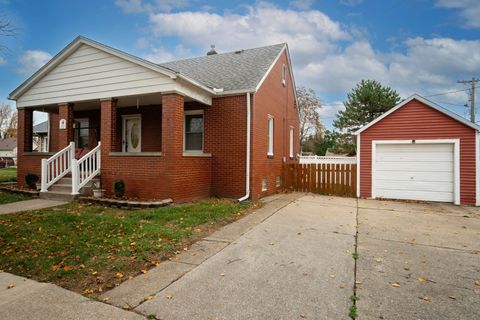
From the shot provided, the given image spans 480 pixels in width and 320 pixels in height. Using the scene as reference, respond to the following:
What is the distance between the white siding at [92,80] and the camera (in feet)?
27.9

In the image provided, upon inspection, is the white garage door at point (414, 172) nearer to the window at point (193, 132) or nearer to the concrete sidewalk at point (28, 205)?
the window at point (193, 132)

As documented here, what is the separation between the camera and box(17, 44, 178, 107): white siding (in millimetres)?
8500

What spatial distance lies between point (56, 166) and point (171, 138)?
485 cm

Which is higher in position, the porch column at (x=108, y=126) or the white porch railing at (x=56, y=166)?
the porch column at (x=108, y=126)

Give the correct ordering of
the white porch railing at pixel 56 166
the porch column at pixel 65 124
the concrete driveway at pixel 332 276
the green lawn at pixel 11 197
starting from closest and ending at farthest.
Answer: the concrete driveway at pixel 332 276
the green lawn at pixel 11 197
the white porch railing at pixel 56 166
the porch column at pixel 65 124

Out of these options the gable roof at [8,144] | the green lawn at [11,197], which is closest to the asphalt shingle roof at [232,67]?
the green lawn at [11,197]

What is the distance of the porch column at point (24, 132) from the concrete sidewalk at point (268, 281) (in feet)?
33.7

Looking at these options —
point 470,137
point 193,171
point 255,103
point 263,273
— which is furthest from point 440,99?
point 263,273

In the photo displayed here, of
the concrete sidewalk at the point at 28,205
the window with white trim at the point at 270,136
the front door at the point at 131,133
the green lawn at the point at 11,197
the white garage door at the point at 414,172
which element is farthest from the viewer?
the window with white trim at the point at 270,136

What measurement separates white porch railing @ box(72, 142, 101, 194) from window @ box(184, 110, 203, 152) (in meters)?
3.14

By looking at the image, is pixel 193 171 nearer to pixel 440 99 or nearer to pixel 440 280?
pixel 440 280

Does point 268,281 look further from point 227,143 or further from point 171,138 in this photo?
point 227,143

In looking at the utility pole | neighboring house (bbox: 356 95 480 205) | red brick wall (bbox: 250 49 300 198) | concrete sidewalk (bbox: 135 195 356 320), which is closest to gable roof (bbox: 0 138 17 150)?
red brick wall (bbox: 250 49 300 198)

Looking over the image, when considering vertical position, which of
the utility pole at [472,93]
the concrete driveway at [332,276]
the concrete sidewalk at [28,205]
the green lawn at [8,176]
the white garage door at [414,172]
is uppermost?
the utility pole at [472,93]
